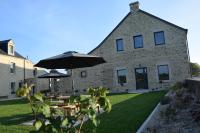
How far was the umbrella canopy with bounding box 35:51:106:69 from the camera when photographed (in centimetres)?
1026

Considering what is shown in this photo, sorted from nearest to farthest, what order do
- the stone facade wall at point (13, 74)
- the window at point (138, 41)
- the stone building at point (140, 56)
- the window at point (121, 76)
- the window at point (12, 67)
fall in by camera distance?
the stone building at point (140, 56), the window at point (138, 41), the window at point (121, 76), the stone facade wall at point (13, 74), the window at point (12, 67)

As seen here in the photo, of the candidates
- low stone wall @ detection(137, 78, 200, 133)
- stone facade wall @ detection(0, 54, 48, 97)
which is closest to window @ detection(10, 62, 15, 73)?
stone facade wall @ detection(0, 54, 48, 97)

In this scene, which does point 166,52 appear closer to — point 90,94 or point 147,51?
point 147,51

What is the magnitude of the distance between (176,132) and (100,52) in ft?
72.0

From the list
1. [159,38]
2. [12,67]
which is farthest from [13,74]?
[159,38]

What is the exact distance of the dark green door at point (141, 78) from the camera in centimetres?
2567

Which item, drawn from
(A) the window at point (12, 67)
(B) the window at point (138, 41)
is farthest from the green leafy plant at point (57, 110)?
(A) the window at point (12, 67)

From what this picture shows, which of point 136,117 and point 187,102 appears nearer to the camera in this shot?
point 136,117

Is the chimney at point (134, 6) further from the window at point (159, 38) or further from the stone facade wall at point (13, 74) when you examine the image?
the stone facade wall at point (13, 74)

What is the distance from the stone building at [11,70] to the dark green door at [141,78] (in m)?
14.1

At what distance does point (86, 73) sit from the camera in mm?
28344

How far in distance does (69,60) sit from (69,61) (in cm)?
29

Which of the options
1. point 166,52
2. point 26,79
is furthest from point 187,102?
point 26,79

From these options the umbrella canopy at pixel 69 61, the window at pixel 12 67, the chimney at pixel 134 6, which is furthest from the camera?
the window at pixel 12 67
